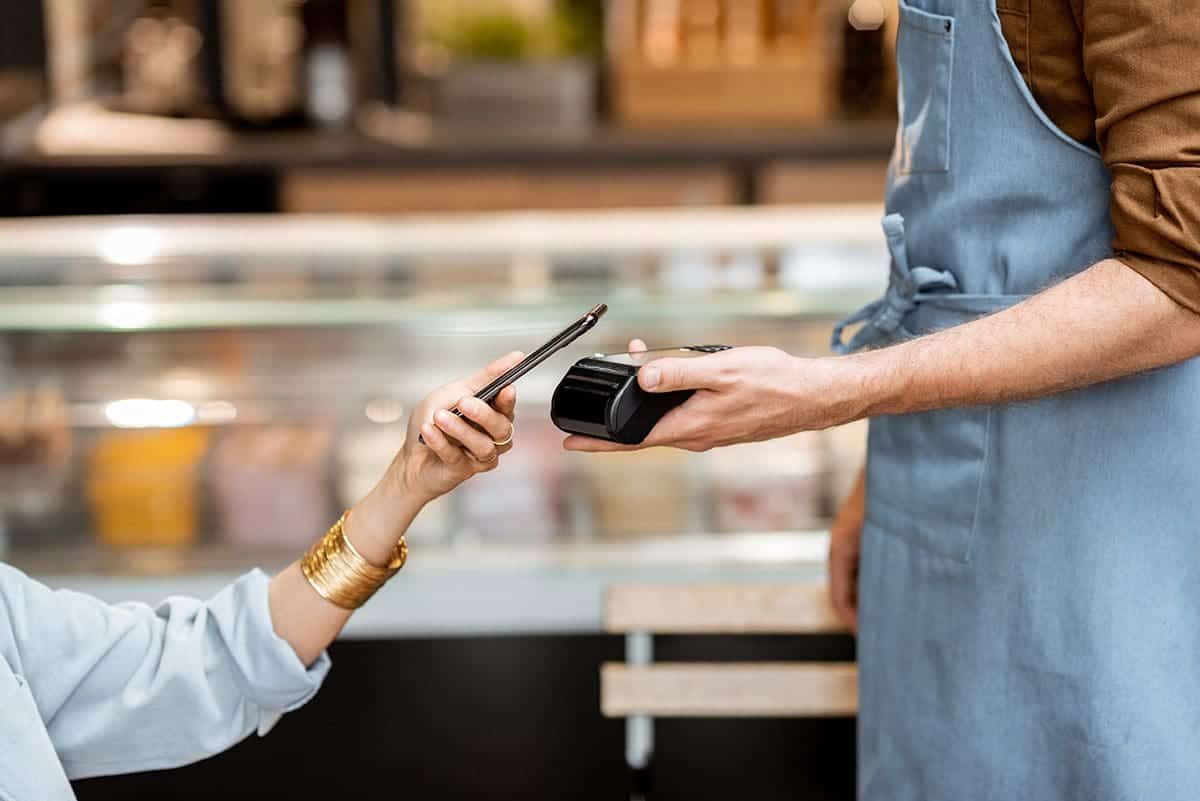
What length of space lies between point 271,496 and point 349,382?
0.20 m

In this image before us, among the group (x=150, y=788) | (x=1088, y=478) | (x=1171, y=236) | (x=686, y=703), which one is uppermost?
(x=1171, y=236)

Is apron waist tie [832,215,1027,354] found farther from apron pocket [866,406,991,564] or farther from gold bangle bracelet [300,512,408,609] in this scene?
gold bangle bracelet [300,512,408,609]

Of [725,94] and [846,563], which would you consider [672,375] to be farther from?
[725,94]

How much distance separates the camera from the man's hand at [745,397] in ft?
3.23

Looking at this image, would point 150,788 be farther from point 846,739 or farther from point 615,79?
point 615,79

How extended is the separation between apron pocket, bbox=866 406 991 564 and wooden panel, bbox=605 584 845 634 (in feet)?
0.71

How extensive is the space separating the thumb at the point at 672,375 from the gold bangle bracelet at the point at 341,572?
271mm

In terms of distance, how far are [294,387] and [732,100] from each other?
6.10 feet

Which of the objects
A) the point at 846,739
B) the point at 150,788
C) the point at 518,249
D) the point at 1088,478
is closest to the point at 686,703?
the point at 846,739

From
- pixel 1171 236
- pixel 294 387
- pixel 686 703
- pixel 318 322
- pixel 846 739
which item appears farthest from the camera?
pixel 294 387

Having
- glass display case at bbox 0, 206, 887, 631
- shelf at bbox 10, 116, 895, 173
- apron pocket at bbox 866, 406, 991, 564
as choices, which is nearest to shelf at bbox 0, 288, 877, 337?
glass display case at bbox 0, 206, 887, 631

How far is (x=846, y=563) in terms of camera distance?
140cm

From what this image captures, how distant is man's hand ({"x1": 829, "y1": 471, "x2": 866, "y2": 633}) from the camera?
4.55 ft

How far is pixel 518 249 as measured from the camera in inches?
79.1
